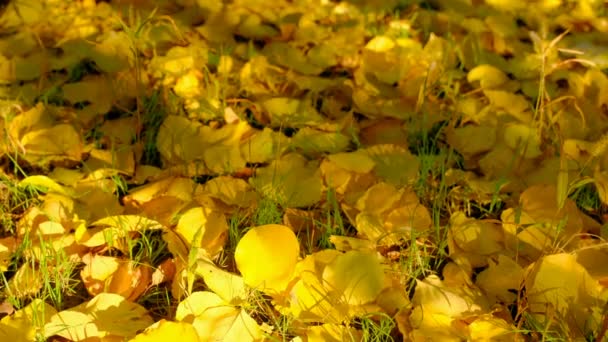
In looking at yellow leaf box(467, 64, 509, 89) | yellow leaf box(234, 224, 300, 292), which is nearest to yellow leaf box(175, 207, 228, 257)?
yellow leaf box(234, 224, 300, 292)

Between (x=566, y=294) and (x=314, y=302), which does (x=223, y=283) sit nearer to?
(x=314, y=302)

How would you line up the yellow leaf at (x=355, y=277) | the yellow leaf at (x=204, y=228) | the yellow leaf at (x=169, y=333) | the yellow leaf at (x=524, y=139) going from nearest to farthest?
1. the yellow leaf at (x=169, y=333)
2. the yellow leaf at (x=355, y=277)
3. the yellow leaf at (x=204, y=228)
4. the yellow leaf at (x=524, y=139)

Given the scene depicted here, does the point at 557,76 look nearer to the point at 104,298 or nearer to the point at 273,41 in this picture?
the point at 273,41

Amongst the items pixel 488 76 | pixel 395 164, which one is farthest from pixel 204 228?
pixel 488 76

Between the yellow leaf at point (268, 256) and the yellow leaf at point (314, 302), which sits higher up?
the yellow leaf at point (268, 256)

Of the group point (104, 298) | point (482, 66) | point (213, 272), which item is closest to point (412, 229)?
point (213, 272)

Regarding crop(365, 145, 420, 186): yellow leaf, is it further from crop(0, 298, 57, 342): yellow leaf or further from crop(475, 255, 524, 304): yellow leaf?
crop(0, 298, 57, 342): yellow leaf

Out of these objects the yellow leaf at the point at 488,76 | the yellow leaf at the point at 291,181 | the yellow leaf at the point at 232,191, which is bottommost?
the yellow leaf at the point at 232,191

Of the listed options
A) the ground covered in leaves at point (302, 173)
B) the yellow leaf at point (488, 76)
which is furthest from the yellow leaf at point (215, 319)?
the yellow leaf at point (488, 76)

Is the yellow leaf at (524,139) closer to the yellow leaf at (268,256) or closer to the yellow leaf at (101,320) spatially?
the yellow leaf at (268,256)
